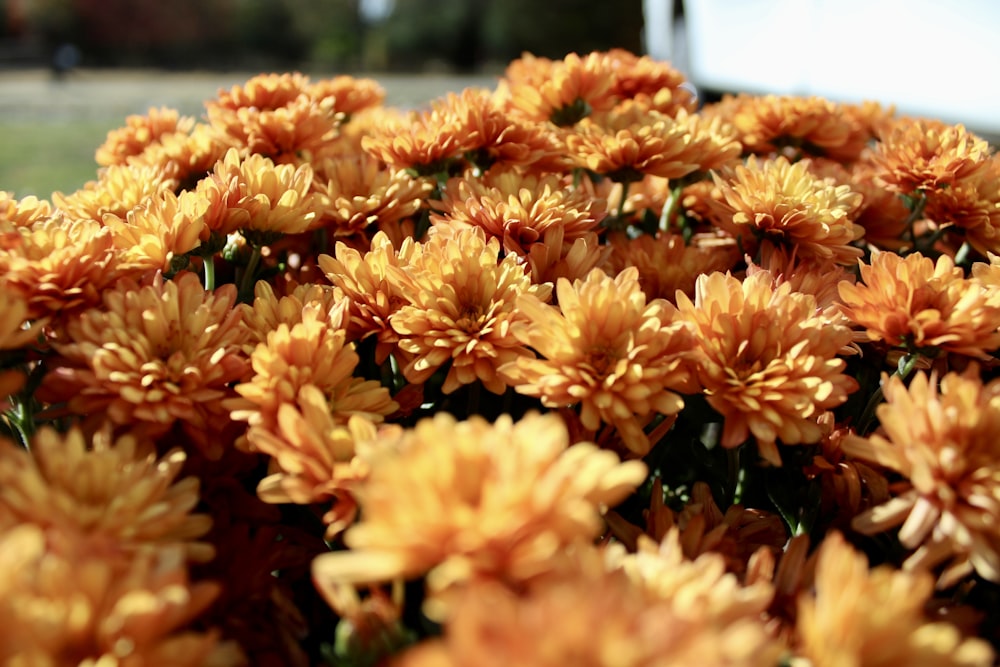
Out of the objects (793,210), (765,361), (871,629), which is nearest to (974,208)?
(793,210)

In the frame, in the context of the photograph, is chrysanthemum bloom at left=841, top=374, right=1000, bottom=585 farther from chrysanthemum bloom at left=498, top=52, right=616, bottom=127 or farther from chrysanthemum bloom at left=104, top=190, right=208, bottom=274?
chrysanthemum bloom at left=498, top=52, right=616, bottom=127

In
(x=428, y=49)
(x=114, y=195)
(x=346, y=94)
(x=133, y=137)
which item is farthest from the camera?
(x=428, y=49)

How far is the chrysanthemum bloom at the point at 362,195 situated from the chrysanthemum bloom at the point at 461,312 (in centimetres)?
22

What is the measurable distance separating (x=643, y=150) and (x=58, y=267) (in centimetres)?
71

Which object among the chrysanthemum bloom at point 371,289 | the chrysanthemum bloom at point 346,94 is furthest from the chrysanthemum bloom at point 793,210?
the chrysanthemum bloom at point 346,94

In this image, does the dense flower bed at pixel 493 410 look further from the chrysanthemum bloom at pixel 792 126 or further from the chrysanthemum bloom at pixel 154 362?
the chrysanthemum bloom at pixel 792 126

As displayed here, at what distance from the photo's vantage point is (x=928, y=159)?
3.78 ft

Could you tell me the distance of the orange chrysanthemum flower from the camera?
3.51 feet

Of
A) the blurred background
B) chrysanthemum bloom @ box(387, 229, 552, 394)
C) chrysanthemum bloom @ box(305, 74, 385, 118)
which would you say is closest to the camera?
chrysanthemum bloom @ box(387, 229, 552, 394)

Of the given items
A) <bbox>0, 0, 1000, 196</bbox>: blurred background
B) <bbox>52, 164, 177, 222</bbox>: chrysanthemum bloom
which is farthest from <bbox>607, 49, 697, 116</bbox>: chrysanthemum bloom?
<bbox>0, 0, 1000, 196</bbox>: blurred background

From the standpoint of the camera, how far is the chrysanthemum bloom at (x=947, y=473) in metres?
0.60

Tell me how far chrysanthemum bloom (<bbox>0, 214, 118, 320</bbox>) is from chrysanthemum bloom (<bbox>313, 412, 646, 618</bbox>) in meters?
0.41

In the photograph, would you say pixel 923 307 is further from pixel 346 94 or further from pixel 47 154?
pixel 47 154

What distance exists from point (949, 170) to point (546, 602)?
0.95m
